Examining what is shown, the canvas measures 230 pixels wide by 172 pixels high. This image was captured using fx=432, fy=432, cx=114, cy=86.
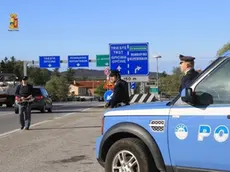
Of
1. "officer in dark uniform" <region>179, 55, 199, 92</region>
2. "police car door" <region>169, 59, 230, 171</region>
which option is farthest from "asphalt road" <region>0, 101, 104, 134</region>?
"police car door" <region>169, 59, 230, 171</region>

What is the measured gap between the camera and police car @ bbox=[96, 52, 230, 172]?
4980 millimetres

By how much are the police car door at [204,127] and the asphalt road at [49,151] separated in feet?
9.70

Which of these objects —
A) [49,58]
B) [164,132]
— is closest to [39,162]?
[164,132]

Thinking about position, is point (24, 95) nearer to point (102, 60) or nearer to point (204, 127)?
point (204, 127)

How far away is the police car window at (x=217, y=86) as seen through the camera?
5.12 meters

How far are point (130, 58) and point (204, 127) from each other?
795 inches

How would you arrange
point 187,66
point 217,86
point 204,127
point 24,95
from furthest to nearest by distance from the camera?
point 24,95 < point 187,66 < point 217,86 < point 204,127

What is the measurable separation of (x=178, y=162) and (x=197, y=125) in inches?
23.1

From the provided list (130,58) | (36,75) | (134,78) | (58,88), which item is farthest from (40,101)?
(36,75)

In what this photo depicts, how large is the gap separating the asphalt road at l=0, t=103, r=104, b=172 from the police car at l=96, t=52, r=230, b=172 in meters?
2.17

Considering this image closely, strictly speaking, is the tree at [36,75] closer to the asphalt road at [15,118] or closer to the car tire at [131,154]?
the asphalt road at [15,118]

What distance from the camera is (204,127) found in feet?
16.6

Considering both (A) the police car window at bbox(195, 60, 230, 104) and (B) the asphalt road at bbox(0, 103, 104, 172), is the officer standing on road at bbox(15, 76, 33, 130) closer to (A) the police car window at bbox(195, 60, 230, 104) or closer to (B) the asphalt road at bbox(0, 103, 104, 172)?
(B) the asphalt road at bbox(0, 103, 104, 172)

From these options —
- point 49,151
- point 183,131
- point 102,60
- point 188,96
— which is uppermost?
point 102,60
